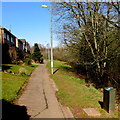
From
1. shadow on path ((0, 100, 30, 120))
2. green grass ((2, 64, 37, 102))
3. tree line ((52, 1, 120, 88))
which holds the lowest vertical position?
shadow on path ((0, 100, 30, 120))

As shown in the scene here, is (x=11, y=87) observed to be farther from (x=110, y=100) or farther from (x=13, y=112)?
(x=110, y=100)

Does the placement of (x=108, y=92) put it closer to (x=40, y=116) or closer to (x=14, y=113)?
(x=40, y=116)

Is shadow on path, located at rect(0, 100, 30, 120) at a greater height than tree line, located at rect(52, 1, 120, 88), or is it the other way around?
tree line, located at rect(52, 1, 120, 88)

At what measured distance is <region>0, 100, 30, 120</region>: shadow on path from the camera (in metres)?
4.46

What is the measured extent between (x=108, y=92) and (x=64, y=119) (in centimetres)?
195

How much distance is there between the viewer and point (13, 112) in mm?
4859

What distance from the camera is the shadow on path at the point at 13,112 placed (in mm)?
4459

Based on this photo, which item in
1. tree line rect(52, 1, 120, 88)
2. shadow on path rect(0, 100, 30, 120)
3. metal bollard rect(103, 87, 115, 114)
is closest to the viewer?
shadow on path rect(0, 100, 30, 120)

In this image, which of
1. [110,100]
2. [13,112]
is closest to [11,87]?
[13,112]

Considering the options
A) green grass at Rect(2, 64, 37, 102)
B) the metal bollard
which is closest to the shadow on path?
green grass at Rect(2, 64, 37, 102)

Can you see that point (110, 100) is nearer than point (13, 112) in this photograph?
No

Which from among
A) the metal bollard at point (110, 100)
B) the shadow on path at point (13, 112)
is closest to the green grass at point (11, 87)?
the shadow on path at point (13, 112)

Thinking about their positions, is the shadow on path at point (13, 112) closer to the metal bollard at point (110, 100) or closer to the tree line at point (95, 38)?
the metal bollard at point (110, 100)

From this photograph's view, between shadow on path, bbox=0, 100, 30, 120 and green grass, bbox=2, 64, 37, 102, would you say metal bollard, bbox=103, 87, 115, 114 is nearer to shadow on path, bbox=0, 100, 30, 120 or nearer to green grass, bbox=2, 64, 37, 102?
shadow on path, bbox=0, 100, 30, 120
